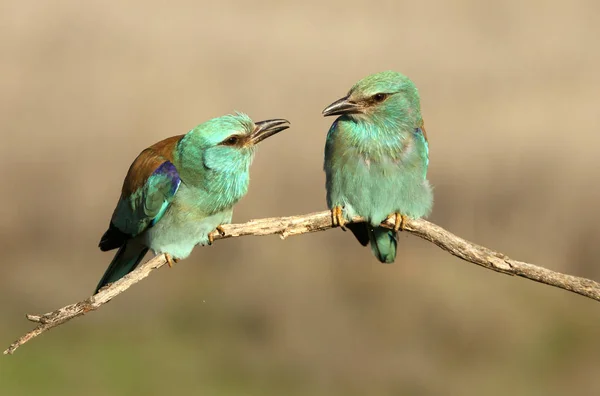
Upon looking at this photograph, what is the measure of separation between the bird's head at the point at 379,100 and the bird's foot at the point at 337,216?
47cm

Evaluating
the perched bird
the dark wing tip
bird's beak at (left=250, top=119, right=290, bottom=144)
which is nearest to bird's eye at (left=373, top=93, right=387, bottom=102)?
the perched bird

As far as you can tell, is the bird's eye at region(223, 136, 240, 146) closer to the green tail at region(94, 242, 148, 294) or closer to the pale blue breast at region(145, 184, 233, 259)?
the pale blue breast at region(145, 184, 233, 259)

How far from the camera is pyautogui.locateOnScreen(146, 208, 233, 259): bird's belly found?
632 centimetres

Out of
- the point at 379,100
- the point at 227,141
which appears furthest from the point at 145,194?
the point at 379,100

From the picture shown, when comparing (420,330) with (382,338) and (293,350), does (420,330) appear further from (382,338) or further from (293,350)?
(293,350)

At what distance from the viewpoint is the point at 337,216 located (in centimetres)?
629

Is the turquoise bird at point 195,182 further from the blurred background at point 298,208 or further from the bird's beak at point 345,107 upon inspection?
the blurred background at point 298,208

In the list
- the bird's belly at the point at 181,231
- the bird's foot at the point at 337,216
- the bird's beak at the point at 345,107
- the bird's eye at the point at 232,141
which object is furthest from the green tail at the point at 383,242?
the bird's eye at the point at 232,141

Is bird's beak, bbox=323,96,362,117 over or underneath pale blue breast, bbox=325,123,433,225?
over

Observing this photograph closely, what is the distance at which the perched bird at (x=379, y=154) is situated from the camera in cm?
625

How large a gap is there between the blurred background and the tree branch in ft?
15.6

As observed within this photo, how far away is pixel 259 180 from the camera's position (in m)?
10.8

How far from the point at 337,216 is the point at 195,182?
2.48ft

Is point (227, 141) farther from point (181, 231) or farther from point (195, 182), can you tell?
point (181, 231)
